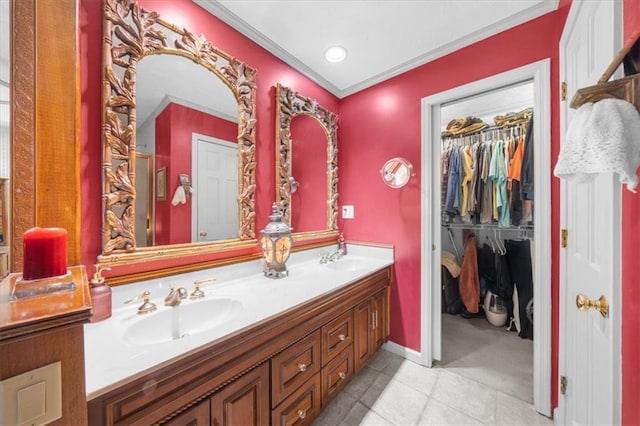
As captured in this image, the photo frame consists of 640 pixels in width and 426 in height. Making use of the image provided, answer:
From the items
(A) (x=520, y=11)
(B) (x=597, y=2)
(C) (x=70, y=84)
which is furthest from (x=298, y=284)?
(A) (x=520, y=11)

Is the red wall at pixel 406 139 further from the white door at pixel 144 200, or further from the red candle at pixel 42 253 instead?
the red candle at pixel 42 253

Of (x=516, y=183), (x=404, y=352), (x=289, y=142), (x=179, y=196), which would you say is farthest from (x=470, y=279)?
(x=179, y=196)

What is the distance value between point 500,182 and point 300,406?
101 inches

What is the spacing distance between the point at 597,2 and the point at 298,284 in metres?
1.69

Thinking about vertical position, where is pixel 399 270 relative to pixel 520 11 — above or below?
below

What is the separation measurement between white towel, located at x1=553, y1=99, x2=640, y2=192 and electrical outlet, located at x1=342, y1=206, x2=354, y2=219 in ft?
5.72

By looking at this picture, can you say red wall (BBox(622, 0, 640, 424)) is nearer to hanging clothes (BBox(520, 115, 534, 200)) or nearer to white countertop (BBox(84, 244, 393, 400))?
white countertop (BBox(84, 244, 393, 400))

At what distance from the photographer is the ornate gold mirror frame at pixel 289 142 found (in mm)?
1750

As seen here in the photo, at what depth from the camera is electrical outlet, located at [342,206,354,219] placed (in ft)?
7.64

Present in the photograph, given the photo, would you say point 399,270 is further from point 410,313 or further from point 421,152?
point 421,152

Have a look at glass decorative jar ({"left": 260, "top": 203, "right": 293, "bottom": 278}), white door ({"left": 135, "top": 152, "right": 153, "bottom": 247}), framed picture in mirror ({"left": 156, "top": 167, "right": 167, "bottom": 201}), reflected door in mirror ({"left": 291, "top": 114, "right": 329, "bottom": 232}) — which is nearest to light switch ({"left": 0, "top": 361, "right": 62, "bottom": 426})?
white door ({"left": 135, "top": 152, "right": 153, "bottom": 247})

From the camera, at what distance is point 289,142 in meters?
1.83

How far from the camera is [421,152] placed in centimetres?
187

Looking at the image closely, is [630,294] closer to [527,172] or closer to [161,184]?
[161,184]
